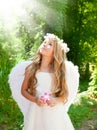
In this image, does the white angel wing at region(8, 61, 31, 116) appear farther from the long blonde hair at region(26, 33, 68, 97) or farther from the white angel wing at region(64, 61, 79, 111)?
the white angel wing at region(64, 61, 79, 111)

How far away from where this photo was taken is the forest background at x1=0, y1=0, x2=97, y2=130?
21.5 ft

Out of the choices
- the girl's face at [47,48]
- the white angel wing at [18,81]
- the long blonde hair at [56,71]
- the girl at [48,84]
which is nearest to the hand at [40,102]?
the girl at [48,84]

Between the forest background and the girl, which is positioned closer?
the girl

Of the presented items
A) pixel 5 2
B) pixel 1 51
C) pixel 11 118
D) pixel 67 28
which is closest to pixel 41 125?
pixel 11 118

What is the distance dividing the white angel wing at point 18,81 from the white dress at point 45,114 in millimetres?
160

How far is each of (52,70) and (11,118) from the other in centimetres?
263

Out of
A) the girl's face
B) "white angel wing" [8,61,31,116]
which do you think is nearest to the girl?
the girl's face

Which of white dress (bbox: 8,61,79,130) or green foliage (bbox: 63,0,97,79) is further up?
green foliage (bbox: 63,0,97,79)

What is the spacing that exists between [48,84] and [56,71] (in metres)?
0.16

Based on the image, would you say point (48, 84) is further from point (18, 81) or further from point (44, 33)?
point (44, 33)

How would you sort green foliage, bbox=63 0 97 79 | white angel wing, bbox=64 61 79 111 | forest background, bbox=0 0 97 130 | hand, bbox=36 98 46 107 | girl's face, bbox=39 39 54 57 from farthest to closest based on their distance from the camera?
green foliage, bbox=63 0 97 79 < forest background, bbox=0 0 97 130 < white angel wing, bbox=64 61 79 111 < girl's face, bbox=39 39 54 57 < hand, bbox=36 98 46 107

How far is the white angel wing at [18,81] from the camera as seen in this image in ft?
13.6

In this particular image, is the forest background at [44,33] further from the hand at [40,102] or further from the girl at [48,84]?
the hand at [40,102]

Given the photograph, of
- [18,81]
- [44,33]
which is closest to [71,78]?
[18,81]
